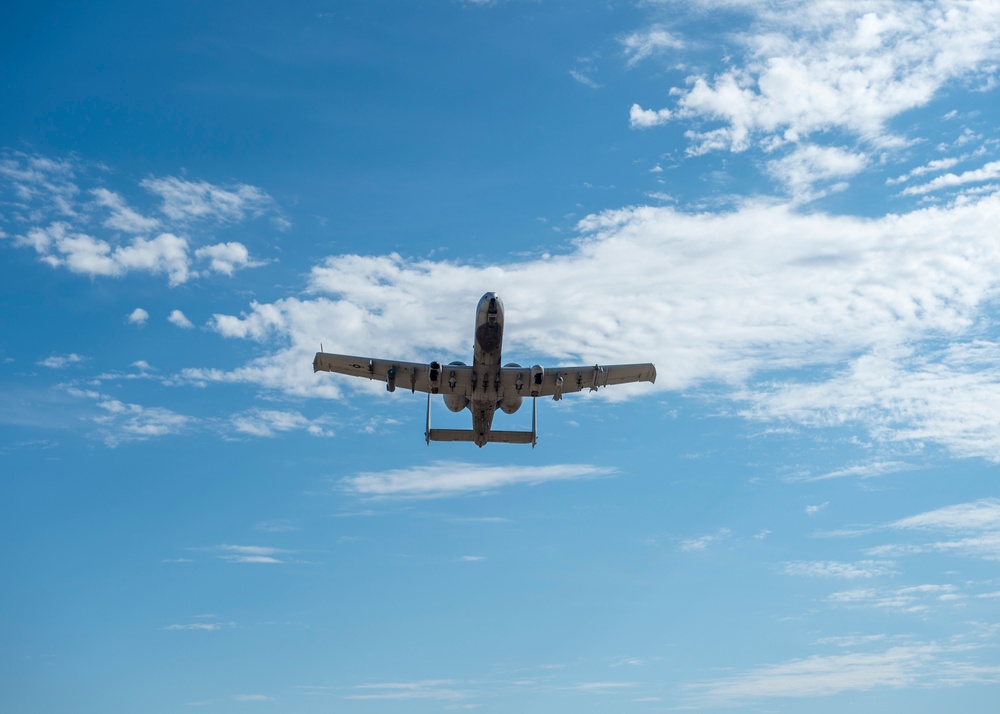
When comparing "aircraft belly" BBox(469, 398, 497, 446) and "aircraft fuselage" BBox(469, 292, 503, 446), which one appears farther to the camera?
"aircraft belly" BBox(469, 398, 497, 446)

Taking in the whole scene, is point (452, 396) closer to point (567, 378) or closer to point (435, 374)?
point (435, 374)

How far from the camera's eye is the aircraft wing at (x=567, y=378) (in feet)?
231

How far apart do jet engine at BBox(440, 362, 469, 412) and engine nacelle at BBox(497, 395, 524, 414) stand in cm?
265

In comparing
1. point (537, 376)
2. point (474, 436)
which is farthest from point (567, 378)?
point (474, 436)

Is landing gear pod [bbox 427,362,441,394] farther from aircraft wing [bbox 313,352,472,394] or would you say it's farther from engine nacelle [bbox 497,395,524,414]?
engine nacelle [bbox 497,395,524,414]

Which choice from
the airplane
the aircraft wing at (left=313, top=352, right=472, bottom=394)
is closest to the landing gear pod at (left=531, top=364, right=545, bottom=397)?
the airplane

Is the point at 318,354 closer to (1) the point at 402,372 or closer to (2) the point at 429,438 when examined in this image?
(1) the point at 402,372

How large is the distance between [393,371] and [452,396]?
499 cm

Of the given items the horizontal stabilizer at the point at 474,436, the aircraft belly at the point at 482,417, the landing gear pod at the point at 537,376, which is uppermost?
the landing gear pod at the point at 537,376

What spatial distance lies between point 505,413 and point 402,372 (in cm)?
849

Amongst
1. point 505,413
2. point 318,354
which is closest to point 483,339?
point 505,413

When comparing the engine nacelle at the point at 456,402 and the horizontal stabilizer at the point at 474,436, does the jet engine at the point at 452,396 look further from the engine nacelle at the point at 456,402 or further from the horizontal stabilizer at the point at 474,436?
the horizontal stabilizer at the point at 474,436

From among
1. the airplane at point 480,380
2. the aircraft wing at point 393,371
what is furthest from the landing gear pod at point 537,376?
the aircraft wing at point 393,371

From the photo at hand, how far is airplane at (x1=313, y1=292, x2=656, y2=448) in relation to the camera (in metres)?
69.3
